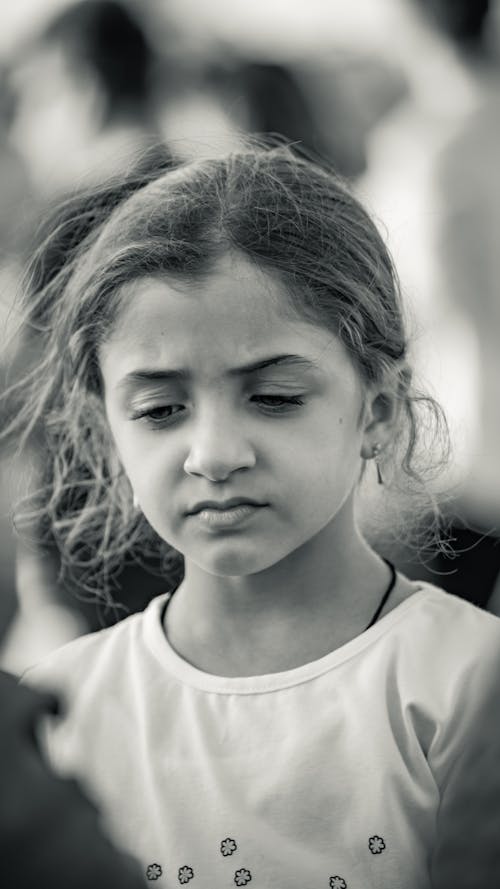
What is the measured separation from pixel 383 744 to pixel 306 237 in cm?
62

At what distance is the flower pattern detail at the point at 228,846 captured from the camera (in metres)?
1.15

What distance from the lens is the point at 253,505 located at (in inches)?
45.4

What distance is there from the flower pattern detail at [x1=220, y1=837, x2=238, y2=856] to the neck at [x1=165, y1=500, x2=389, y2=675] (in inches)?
8.3

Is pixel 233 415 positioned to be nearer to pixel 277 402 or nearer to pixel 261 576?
pixel 277 402

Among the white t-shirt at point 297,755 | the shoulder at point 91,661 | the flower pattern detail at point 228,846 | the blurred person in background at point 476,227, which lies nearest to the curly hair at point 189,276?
the blurred person in background at point 476,227

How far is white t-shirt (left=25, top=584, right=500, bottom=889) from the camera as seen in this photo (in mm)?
1122

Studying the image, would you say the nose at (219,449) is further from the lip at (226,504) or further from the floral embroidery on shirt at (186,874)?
the floral embroidery on shirt at (186,874)

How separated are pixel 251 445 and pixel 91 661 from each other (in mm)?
477

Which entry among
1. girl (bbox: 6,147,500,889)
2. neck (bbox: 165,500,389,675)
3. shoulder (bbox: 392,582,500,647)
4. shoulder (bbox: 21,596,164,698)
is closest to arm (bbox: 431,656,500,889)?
girl (bbox: 6,147,500,889)

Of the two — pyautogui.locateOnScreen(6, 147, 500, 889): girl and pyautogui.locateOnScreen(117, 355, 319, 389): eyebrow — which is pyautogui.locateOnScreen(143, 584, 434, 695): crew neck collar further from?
pyautogui.locateOnScreen(117, 355, 319, 389): eyebrow

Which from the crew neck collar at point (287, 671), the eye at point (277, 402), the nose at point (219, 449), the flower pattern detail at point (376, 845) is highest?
the eye at point (277, 402)

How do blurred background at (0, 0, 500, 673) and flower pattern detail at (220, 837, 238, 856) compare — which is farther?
blurred background at (0, 0, 500, 673)

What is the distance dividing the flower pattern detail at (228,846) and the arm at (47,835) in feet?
0.72

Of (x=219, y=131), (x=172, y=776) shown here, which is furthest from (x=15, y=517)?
(x=219, y=131)
